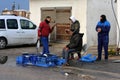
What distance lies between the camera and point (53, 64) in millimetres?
13102

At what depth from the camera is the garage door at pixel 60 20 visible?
21844 millimetres

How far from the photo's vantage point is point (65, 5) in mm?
21516

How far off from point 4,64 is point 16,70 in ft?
5.24

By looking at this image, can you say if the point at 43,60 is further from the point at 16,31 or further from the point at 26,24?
the point at 26,24

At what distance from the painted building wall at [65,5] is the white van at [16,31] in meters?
1.60

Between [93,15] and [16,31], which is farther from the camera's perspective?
[93,15]

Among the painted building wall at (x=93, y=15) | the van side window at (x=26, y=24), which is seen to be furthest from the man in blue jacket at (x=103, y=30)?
the van side window at (x=26, y=24)

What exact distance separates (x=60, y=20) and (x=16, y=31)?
10.0 ft

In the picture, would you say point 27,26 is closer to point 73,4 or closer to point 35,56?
point 73,4

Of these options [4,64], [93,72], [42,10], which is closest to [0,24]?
[42,10]

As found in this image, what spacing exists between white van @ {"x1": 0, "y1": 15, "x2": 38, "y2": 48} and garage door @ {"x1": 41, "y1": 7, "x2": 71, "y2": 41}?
1.52 m

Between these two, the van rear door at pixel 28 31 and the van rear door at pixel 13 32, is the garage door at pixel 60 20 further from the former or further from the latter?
the van rear door at pixel 13 32

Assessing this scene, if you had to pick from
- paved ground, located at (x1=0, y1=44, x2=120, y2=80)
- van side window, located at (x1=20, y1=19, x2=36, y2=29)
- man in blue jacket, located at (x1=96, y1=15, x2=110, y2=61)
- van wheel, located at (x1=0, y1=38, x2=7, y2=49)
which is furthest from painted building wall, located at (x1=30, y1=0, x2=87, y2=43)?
paved ground, located at (x1=0, y1=44, x2=120, y2=80)

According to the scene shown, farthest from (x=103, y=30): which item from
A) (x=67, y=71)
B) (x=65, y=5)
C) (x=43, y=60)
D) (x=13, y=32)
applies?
(x=65, y=5)
